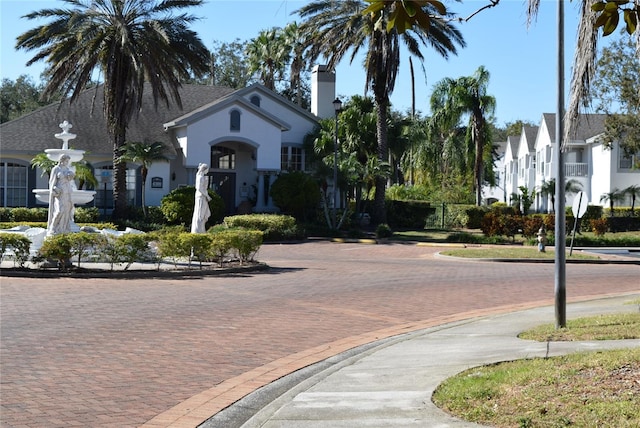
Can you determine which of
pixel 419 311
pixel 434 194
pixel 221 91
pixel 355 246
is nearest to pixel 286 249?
pixel 355 246

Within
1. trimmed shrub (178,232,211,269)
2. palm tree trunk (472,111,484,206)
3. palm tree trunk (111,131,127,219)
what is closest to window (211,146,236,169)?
palm tree trunk (111,131,127,219)

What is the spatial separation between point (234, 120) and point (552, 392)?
3522 centimetres

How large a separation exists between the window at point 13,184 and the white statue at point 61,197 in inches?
668

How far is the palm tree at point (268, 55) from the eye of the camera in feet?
192

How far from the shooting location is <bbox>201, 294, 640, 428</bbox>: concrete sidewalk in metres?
6.92

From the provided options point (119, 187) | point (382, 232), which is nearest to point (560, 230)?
point (382, 232)

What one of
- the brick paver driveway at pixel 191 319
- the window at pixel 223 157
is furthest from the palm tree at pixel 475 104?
the brick paver driveway at pixel 191 319

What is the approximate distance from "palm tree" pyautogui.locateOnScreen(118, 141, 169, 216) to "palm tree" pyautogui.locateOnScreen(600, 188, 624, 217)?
1018 inches

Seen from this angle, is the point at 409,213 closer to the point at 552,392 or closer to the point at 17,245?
the point at 17,245

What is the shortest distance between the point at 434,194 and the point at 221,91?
16.0m

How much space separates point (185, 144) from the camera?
40.0 m

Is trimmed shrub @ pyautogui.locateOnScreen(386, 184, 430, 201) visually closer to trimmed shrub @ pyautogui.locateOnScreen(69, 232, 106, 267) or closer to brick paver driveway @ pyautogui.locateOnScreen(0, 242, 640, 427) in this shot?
brick paver driveway @ pyautogui.locateOnScreen(0, 242, 640, 427)

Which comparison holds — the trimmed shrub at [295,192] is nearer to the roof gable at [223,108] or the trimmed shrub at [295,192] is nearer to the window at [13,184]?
the roof gable at [223,108]

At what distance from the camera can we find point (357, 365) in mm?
9336
